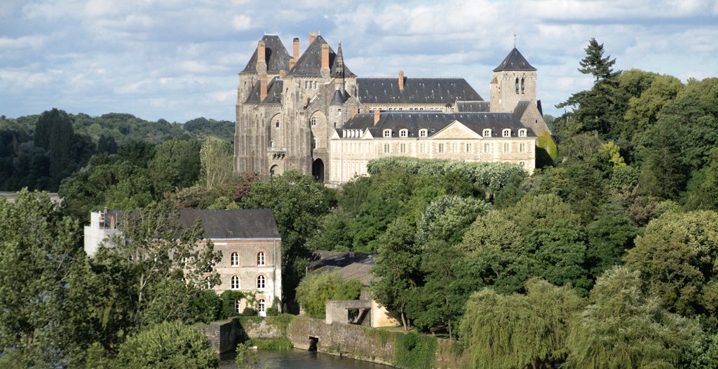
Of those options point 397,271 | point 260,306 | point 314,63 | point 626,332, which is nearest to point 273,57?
point 314,63

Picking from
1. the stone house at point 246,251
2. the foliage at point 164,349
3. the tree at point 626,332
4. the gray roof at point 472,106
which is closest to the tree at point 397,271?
the stone house at point 246,251

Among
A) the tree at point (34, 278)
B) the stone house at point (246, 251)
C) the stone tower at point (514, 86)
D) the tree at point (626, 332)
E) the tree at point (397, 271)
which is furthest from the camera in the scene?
the stone tower at point (514, 86)

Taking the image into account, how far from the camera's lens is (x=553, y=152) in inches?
3839

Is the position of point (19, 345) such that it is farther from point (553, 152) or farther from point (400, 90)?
point (400, 90)

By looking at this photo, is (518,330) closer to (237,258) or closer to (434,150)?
(237,258)

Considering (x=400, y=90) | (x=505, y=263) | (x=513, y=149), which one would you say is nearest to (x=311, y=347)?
(x=505, y=263)

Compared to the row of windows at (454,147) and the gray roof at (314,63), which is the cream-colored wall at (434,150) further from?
the gray roof at (314,63)

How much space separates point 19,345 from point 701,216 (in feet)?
105

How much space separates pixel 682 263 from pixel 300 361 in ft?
55.8

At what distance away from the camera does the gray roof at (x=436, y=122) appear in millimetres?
97938

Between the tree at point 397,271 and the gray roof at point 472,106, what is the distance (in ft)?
160

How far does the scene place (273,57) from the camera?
12400 centimetres

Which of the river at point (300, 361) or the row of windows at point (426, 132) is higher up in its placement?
the row of windows at point (426, 132)

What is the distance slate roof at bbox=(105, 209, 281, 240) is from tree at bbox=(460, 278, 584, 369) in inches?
638
